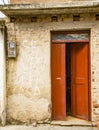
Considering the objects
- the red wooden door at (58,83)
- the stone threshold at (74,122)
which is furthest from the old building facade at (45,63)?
the stone threshold at (74,122)

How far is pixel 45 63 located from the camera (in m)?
8.32

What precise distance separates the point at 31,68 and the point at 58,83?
3.35ft

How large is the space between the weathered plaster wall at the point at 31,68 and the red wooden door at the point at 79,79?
0.83 metres

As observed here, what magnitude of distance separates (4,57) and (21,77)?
2.76ft

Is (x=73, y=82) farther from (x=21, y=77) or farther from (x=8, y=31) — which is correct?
(x=8, y=31)

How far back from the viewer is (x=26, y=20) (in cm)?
838

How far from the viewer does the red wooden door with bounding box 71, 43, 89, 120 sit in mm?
8523

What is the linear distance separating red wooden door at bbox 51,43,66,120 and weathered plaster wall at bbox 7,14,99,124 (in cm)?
29

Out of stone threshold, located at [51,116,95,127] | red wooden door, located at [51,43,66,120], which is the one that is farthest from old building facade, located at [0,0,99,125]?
stone threshold, located at [51,116,95,127]

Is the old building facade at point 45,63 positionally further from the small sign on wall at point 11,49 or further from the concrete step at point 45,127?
the concrete step at point 45,127

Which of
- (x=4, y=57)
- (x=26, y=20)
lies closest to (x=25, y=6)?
(x=26, y=20)

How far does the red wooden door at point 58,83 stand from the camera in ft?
27.9

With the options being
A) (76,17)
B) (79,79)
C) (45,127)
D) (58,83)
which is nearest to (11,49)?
(58,83)

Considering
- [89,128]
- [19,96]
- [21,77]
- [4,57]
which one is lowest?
[89,128]
